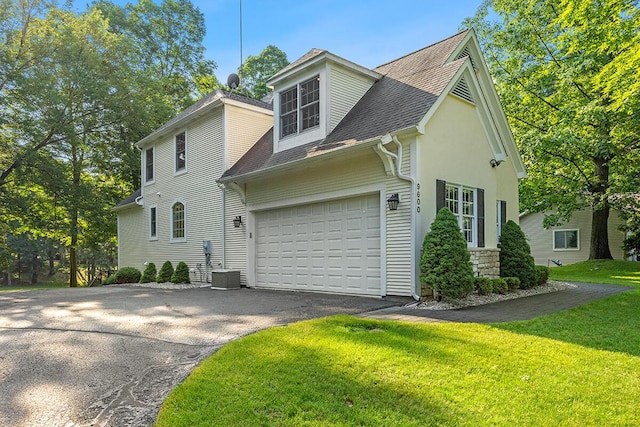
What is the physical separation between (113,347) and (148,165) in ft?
44.4

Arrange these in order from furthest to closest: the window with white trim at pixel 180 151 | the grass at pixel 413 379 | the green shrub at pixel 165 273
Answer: the window with white trim at pixel 180 151
the green shrub at pixel 165 273
the grass at pixel 413 379

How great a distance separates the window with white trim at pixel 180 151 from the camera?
14.6 meters

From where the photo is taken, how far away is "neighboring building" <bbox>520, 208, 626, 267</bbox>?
843 inches

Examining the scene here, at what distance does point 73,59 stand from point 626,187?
24.1 metres

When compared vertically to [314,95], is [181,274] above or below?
below

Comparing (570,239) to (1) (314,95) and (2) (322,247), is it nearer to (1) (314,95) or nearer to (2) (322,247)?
(2) (322,247)

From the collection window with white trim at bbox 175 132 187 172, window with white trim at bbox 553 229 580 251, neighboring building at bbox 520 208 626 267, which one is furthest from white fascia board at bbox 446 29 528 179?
window with white trim at bbox 553 229 580 251

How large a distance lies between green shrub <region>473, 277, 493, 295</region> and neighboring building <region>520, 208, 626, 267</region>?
15399mm

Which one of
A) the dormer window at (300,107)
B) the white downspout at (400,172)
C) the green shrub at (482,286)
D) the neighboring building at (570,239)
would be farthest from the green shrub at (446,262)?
the neighboring building at (570,239)

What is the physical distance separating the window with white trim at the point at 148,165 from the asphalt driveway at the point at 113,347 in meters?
8.81

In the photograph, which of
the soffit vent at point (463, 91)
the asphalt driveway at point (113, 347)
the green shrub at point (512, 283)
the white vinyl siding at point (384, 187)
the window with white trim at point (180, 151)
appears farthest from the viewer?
the window with white trim at point (180, 151)

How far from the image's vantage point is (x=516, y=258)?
10.0 m

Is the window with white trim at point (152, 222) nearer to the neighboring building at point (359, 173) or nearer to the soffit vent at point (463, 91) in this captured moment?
the neighboring building at point (359, 173)

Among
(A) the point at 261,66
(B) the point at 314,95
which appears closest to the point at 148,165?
(B) the point at 314,95
